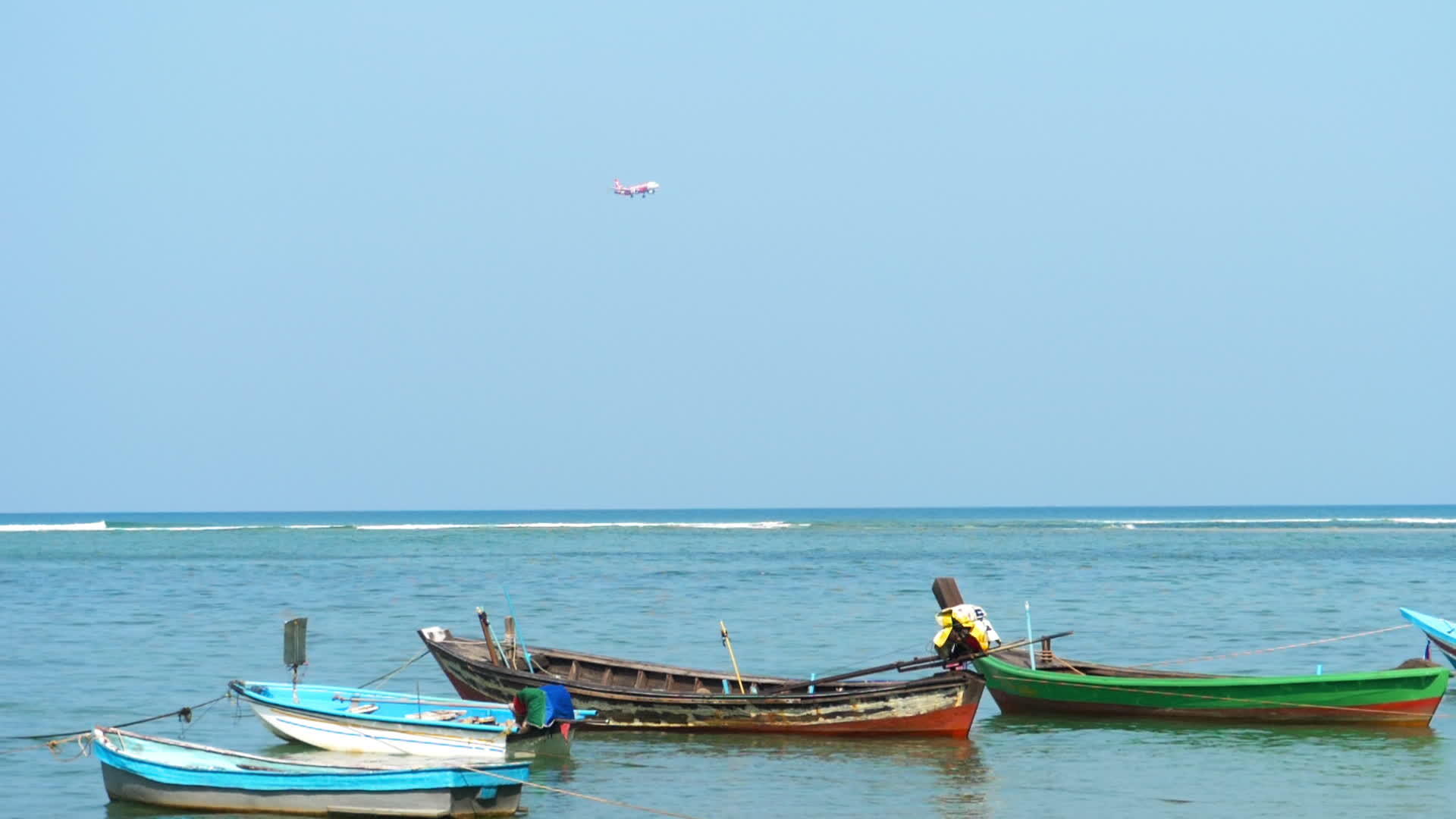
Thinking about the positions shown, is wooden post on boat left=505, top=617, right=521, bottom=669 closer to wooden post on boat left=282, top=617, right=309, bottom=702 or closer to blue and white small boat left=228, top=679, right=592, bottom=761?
blue and white small boat left=228, top=679, right=592, bottom=761

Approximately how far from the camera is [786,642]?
95.3 feet

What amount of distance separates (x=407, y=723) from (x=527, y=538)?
7484 centimetres

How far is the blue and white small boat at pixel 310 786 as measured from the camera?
1399cm

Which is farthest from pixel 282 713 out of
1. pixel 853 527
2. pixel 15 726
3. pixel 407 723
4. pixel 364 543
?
pixel 853 527

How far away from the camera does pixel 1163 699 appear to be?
788 inches

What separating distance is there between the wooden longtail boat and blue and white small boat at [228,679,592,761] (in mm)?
1259

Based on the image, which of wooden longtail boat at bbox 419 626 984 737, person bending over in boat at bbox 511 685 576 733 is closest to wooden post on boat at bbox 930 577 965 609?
wooden longtail boat at bbox 419 626 984 737

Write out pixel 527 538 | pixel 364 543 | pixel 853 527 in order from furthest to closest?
1. pixel 853 527
2. pixel 527 538
3. pixel 364 543

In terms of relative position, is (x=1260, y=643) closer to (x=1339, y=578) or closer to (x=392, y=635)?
(x=392, y=635)

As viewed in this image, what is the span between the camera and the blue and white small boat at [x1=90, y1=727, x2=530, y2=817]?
45.9 feet

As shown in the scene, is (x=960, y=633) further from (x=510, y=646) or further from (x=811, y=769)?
(x=510, y=646)

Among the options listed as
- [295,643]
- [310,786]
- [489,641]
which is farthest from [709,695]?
[310,786]

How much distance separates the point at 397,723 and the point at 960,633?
6.95 meters

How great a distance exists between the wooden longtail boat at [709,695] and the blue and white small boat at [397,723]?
1259mm
